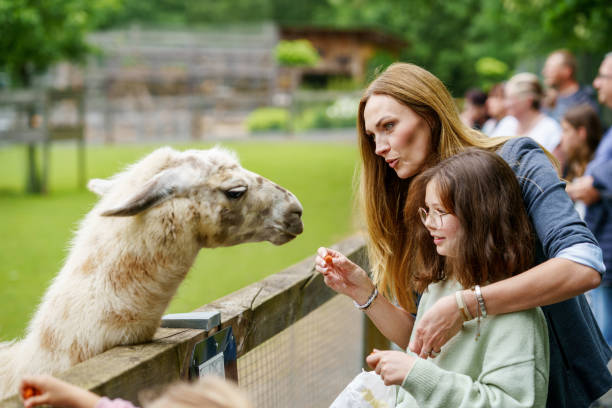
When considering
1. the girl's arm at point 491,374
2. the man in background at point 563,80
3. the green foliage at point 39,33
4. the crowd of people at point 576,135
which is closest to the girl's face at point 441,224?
the girl's arm at point 491,374

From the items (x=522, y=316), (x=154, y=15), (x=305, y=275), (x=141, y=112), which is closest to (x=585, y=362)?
(x=522, y=316)

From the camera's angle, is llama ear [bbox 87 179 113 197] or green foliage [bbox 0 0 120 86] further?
green foliage [bbox 0 0 120 86]

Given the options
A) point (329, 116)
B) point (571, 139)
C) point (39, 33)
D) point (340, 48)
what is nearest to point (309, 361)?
point (571, 139)

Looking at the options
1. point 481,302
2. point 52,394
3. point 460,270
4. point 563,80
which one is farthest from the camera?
point 563,80

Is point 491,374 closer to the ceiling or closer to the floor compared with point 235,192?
closer to the floor

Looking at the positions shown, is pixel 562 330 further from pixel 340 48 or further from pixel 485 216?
pixel 340 48

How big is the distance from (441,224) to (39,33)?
12.5 meters

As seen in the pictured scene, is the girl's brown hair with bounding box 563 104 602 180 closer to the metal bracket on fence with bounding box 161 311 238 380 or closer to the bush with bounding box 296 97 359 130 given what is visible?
the metal bracket on fence with bounding box 161 311 238 380

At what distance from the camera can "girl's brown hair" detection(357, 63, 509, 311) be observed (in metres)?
2.42

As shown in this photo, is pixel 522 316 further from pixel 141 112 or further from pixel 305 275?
pixel 141 112

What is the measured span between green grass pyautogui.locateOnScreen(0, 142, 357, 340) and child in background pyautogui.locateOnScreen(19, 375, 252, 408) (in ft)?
3.02

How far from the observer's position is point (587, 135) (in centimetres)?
502

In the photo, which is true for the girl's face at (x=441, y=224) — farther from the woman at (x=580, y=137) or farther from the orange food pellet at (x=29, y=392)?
the woman at (x=580, y=137)

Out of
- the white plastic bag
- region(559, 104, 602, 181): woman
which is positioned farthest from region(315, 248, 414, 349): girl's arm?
region(559, 104, 602, 181): woman
